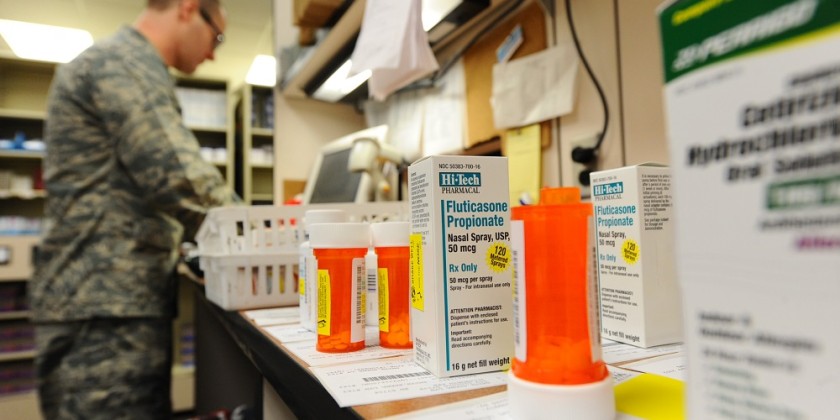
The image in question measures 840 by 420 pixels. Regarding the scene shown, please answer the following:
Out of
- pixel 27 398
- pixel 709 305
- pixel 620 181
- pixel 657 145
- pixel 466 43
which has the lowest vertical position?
pixel 27 398

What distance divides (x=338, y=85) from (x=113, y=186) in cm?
98

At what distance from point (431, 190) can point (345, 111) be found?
198cm

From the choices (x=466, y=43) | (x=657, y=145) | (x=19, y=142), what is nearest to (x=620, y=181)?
(x=657, y=145)

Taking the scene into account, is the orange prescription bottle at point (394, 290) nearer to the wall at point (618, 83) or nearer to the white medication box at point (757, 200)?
the white medication box at point (757, 200)

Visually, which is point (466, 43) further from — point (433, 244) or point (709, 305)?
point (709, 305)

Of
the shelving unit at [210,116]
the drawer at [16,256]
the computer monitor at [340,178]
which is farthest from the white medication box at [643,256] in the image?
the shelving unit at [210,116]

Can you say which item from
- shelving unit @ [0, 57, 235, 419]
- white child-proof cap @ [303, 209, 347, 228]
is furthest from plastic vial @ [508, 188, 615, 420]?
shelving unit @ [0, 57, 235, 419]

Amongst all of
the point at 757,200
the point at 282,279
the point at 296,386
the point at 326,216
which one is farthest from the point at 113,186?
the point at 757,200

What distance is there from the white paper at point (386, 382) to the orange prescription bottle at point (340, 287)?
8cm

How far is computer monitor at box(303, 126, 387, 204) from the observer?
1.54 m

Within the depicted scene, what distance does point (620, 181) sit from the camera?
2.10 feet

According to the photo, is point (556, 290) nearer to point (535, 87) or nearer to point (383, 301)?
point (383, 301)

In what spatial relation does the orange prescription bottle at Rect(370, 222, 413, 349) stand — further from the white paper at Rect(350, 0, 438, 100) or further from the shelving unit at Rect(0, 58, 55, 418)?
the shelving unit at Rect(0, 58, 55, 418)

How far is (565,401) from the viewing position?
1.21 ft
